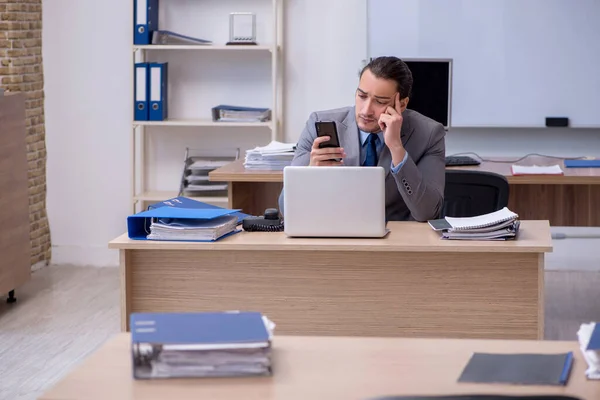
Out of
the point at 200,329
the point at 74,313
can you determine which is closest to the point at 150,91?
the point at 74,313

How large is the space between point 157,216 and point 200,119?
2932mm

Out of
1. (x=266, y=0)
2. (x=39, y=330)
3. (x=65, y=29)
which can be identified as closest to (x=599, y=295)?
(x=266, y=0)

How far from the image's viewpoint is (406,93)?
3348 millimetres

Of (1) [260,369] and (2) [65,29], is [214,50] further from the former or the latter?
(1) [260,369]

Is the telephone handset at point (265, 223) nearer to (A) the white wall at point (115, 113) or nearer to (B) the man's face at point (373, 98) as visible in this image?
(B) the man's face at point (373, 98)

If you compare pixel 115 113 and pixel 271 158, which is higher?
pixel 115 113

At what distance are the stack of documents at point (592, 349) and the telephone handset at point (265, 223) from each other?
1376mm

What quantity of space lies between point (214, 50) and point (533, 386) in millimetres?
4358

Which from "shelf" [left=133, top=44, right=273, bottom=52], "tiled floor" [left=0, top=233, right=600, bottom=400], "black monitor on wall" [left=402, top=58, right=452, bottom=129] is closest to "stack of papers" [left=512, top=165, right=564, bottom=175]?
"black monitor on wall" [left=402, top=58, right=452, bottom=129]

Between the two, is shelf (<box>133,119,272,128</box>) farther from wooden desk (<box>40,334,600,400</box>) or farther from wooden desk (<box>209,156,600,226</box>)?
wooden desk (<box>40,334,600,400</box>)

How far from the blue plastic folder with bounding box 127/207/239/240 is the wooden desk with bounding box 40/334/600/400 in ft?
3.06

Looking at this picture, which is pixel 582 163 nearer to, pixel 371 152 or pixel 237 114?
pixel 371 152

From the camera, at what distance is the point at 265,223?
2.97 m

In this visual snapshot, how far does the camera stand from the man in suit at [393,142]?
3.13m
